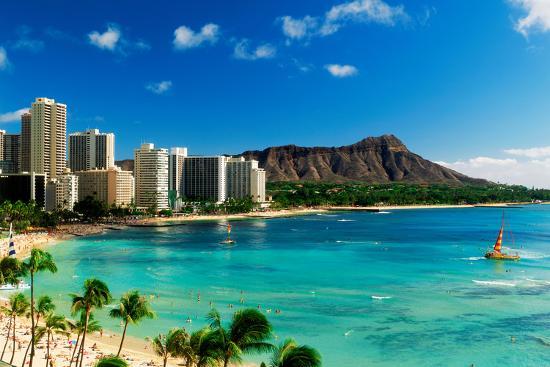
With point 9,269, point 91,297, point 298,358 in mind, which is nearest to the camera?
point 298,358

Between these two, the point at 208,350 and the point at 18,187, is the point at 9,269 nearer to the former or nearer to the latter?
the point at 208,350

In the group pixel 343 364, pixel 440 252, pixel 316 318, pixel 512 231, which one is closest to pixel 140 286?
pixel 316 318

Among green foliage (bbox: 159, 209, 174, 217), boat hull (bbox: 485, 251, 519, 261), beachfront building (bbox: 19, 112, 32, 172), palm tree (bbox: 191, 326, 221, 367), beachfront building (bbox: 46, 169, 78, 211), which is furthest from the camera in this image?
green foliage (bbox: 159, 209, 174, 217)

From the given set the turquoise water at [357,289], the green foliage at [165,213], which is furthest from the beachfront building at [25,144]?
the turquoise water at [357,289]

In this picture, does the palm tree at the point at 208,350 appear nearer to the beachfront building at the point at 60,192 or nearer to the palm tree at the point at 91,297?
the palm tree at the point at 91,297

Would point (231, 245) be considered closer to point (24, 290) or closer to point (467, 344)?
point (24, 290)

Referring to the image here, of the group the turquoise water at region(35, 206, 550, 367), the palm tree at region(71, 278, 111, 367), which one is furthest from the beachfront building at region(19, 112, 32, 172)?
the palm tree at region(71, 278, 111, 367)

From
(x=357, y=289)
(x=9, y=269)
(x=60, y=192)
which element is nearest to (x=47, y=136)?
(x=60, y=192)

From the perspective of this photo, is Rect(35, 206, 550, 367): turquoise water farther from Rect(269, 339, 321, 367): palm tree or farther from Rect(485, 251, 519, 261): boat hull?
Rect(269, 339, 321, 367): palm tree
